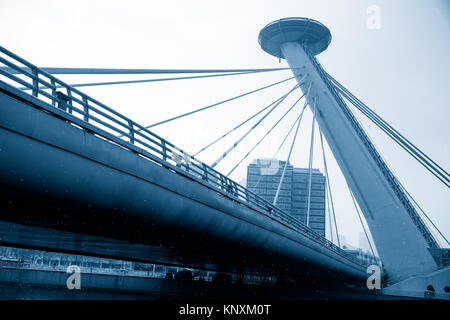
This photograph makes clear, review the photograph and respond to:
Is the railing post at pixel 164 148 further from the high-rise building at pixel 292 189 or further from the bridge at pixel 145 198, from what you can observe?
the high-rise building at pixel 292 189

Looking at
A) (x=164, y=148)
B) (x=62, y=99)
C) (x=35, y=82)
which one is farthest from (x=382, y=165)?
(x=35, y=82)

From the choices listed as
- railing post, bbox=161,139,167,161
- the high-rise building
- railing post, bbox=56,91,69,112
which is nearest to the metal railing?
railing post, bbox=161,139,167,161

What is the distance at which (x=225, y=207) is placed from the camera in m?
11.3

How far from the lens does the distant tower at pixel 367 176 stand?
894 inches

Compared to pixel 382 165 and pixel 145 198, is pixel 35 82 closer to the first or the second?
pixel 145 198

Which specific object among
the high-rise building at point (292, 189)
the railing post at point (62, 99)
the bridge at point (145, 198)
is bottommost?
the bridge at point (145, 198)

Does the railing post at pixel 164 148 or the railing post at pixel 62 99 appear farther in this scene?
the railing post at pixel 164 148

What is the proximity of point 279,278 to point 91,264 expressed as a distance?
45.2m

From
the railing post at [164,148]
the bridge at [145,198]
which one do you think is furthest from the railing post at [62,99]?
the railing post at [164,148]

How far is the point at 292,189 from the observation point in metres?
138

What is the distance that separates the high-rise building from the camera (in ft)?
430

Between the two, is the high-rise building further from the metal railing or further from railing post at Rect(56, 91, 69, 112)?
railing post at Rect(56, 91, 69, 112)

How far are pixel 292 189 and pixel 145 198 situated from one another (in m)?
133
